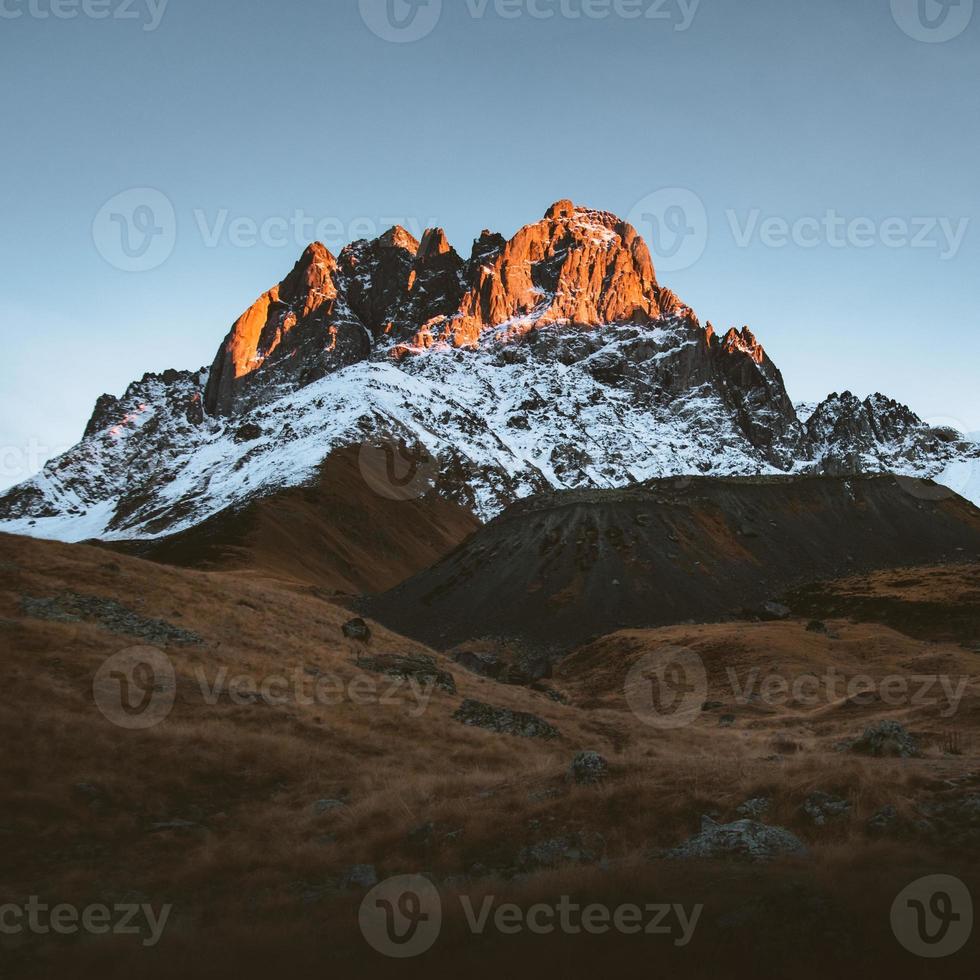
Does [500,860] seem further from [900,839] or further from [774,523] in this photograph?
[774,523]

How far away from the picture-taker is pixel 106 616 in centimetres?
2934

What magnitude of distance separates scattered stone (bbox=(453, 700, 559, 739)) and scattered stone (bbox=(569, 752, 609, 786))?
34.1 ft

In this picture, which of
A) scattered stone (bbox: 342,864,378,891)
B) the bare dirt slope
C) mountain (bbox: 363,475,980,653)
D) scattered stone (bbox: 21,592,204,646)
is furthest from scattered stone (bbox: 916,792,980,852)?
the bare dirt slope

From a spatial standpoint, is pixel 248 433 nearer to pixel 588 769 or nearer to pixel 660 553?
pixel 660 553

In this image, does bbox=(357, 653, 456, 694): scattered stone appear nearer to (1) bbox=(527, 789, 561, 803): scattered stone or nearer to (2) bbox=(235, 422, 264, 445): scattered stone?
(1) bbox=(527, 789, 561, 803): scattered stone

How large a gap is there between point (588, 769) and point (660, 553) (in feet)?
269

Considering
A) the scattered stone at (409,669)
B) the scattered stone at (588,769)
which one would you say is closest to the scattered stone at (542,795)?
the scattered stone at (588,769)

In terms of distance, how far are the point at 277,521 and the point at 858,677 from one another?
10218 centimetres

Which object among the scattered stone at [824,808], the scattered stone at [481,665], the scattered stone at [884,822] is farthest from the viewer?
the scattered stone at [481,665]

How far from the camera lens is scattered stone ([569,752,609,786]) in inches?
625

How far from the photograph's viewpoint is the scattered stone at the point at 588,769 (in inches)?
625

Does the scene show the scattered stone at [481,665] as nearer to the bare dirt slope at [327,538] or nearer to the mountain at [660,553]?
the mountain at [660,553]

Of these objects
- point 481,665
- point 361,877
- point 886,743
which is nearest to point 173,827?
point 361,877

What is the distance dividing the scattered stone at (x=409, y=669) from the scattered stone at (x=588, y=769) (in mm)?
16800
